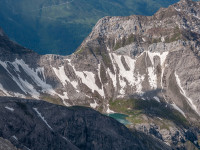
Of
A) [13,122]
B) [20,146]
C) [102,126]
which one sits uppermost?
[102,126]

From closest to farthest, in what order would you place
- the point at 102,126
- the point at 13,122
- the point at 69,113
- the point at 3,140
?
the point at 3,140 < the point at 13,122 < the point at 69,113 < the point at 102,126

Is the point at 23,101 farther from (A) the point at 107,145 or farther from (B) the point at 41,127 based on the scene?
(A) the point at 107,145

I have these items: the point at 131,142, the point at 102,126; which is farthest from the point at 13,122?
the point at 131,142

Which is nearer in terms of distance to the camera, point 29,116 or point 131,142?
point 29,116

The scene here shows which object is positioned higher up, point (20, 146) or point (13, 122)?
point (13, 122)

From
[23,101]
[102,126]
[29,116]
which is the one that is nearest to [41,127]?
[29,116]

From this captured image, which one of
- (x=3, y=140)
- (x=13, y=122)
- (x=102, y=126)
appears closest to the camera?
(x=3, y=140)
